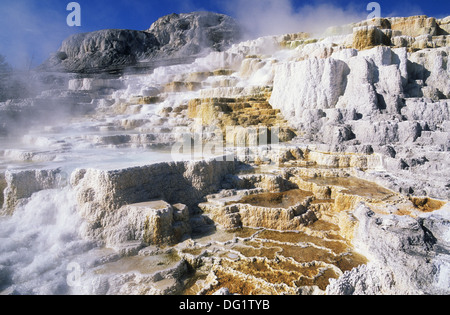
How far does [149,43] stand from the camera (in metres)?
31.6

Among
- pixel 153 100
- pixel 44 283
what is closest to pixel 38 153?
pixel 44 283

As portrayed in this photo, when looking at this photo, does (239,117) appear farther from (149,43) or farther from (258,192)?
(149,43)

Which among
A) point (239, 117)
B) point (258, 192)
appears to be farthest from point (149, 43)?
point (258, 192)

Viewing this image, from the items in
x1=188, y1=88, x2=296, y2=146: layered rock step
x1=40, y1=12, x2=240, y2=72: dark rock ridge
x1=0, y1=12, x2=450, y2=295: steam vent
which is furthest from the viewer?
x1=40, y1=12, x2=240, y2=72: dark rock ridge

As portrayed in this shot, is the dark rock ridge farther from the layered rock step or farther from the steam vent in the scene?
the layered rock step

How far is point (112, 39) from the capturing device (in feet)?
95.9

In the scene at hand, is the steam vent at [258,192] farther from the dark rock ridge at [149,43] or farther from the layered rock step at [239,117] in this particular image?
the dark rock ridge at [149,43]

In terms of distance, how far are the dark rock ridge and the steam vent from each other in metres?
17.6

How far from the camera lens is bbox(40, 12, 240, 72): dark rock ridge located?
28.2 m

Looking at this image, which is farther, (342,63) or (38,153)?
(342,63)

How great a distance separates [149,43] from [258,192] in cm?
3067

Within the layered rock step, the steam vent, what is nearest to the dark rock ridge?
the steam vent
